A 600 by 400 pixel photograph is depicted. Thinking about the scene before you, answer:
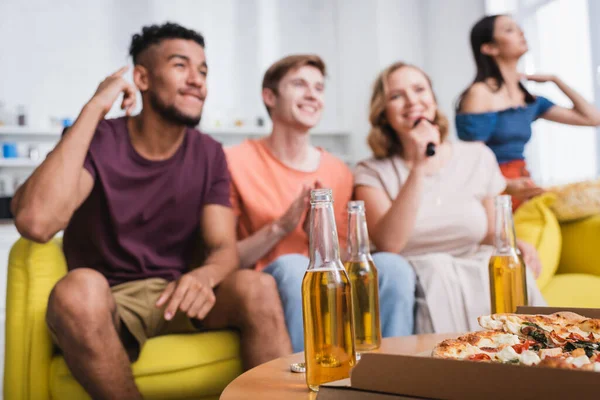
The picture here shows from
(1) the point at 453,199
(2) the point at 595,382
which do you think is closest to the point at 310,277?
(2) the point at 595,382

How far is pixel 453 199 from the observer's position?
6.72ft

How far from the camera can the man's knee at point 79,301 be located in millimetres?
1409

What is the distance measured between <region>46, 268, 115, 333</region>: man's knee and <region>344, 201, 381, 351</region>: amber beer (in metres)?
0.66

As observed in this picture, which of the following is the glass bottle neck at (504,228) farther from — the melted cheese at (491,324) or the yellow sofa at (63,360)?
the yellow sofa at (63,360)

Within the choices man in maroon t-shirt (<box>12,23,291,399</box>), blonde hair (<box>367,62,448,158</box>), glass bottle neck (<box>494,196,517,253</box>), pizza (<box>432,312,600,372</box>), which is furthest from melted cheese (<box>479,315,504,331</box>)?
blonde hair (<box>367,62,448,158</box>)

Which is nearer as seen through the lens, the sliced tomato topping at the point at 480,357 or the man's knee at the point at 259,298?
the sliced tomato topping at the point at 480,357

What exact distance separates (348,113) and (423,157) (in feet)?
10.9

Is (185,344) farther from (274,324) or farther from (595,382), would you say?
(595,382)

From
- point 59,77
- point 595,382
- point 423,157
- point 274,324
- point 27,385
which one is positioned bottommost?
point 27,385

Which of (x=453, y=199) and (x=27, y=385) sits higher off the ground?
(x=453, y=199)

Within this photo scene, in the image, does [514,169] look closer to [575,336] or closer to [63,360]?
[63,360]

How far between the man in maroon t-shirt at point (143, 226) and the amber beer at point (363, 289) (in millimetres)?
514

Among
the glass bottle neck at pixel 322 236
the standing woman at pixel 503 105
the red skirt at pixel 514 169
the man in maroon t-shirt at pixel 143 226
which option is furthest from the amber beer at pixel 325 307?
the red skirt at pixel 514 169

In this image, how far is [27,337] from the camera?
1538 millimetres
